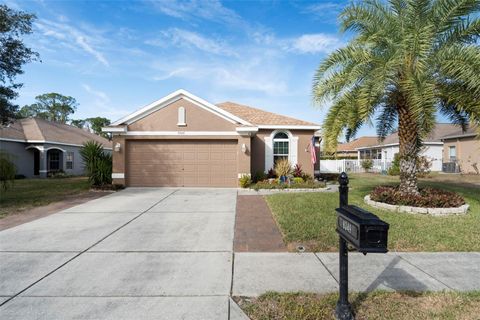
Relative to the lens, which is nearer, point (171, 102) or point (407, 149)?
point (407, 149)

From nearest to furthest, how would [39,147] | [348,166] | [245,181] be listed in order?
[245,181] < [39,147] < [348,166]

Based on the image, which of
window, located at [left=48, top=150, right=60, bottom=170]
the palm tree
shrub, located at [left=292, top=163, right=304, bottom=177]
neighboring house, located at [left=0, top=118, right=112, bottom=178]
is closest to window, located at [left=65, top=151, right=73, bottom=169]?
neighboring house, located at [left=0, top=118, right=112, bottom=178]

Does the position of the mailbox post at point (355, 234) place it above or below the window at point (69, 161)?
below

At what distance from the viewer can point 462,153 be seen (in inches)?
959

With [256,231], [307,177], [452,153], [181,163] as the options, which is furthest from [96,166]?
[452,153]

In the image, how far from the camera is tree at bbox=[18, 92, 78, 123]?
185 feet

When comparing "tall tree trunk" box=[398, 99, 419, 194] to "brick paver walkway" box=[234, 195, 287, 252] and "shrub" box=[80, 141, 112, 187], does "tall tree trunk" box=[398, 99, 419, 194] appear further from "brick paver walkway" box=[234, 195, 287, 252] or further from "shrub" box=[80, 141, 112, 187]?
"shrub" box=[80, 141, 112, 187]

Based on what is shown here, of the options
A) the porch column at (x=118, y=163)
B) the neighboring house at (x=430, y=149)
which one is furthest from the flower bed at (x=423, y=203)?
the neighboring house at (x=430, y=149)

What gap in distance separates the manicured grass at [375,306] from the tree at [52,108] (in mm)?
65479

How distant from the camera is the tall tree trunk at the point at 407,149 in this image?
28.9 ft

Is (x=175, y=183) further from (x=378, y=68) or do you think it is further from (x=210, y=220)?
(x=378, y=68)

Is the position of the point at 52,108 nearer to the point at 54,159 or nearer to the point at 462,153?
the point at 54,159

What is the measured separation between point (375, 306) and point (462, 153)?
90.7 ft

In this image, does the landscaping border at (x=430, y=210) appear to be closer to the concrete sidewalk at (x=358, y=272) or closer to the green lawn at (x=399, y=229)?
the green lawn at (x=399, y=229)
